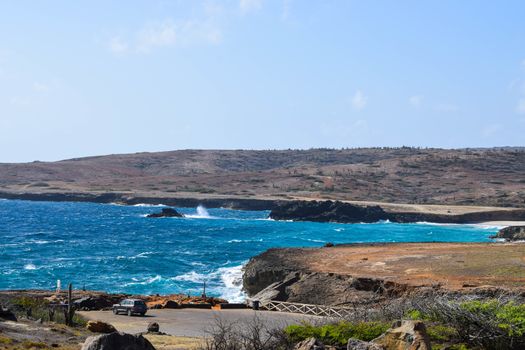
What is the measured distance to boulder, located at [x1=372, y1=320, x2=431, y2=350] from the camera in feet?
46.8

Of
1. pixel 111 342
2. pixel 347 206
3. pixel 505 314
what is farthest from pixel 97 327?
pixel 347 206

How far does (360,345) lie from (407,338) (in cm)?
97

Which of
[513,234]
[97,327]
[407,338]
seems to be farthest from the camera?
[513,234]

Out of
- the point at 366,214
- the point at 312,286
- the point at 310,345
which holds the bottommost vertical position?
the point at 312,286

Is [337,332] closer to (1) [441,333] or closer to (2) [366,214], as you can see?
(1) [441,333]

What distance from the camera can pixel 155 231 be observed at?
107 meters

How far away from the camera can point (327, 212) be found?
140 m

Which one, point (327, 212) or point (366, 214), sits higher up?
point (327, 212)

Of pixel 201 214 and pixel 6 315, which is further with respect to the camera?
pixel 201 214

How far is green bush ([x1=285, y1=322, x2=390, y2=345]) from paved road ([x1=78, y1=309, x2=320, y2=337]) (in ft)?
45.4

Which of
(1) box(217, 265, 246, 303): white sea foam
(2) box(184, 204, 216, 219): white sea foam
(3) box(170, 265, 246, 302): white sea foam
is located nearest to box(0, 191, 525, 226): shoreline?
(2) box(184, 204, 216, 219): white sea foam

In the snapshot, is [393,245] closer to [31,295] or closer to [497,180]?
[31,295]

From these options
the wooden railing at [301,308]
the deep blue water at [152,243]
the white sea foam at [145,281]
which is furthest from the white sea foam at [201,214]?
the wooden railing at [301,308]

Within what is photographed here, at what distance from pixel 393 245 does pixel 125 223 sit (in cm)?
6839
